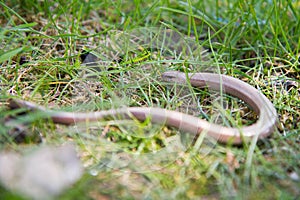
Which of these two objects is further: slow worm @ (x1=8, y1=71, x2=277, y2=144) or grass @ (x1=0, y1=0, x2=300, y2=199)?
slow worm @ (x1=8, y1=71, x2=277, y2=144)

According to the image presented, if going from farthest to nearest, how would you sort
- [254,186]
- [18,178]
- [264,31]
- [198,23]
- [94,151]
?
[198,23]
[264,31]
[94,151]
[254,186]
[18,178]

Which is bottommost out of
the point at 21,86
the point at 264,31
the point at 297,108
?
the point at 21,86

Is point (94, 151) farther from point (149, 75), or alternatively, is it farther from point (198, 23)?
point (198, 23)

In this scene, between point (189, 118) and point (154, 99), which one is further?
point (154, 99)

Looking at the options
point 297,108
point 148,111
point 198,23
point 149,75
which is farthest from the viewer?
point 198,23

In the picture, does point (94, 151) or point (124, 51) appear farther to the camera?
point (124, 51)

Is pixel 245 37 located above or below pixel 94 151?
above

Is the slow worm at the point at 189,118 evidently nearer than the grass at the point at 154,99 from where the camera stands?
No

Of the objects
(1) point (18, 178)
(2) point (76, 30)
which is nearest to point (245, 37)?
(2) point (76, 30)
